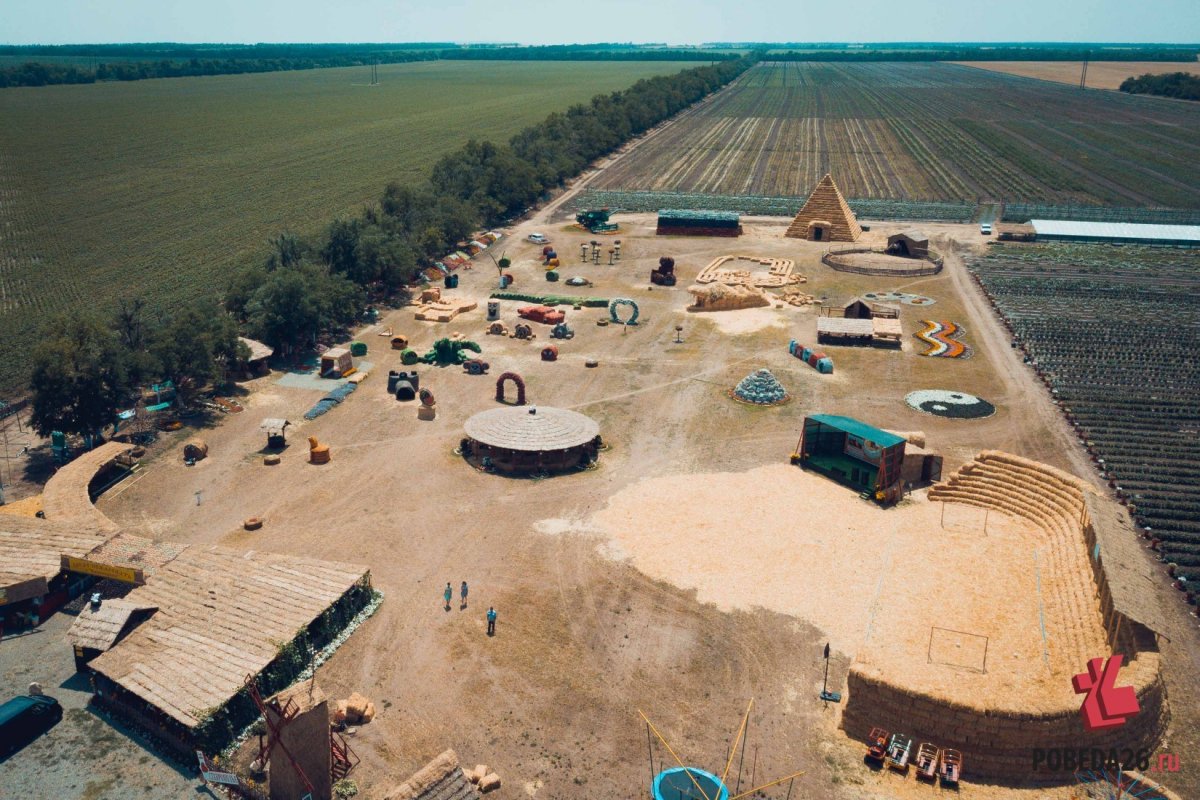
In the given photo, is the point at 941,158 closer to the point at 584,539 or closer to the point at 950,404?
the point at 950,404

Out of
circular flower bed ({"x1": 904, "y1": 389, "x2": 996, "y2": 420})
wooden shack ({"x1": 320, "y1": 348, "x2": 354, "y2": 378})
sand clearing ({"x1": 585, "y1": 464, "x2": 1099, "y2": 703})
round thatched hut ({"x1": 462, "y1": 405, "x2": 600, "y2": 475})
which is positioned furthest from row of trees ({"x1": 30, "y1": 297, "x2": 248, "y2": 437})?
circular flower bed ({"x1": 904, "y1": 389, "x2": 996, "y2": 420})

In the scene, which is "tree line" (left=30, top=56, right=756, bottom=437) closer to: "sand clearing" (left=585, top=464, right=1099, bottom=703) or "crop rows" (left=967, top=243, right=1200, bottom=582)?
"sand clearing" (left=585, top=464, right=1099, bottom=703)

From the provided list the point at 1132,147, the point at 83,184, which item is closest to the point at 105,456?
the point at 83,184

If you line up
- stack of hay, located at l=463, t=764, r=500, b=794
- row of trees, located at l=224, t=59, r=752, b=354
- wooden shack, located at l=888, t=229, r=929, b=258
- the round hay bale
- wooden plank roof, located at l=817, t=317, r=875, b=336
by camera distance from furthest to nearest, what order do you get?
1. wooden shack, located at l=888, t=229, r=929, b=258
2. wooden plank roof, located at l=817, t=317, r=875, b=336
3. row of trees, located at l=224, t=59, r=752, b=354
4. the round hay bale
5. stack of hay, located at l=463, t=764, r=500, b=794

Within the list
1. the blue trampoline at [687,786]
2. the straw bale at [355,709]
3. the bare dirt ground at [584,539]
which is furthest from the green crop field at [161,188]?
the blue trampoline at [687,786]

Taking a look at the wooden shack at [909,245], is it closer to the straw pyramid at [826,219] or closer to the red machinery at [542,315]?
the straw pyramid at [826,219]

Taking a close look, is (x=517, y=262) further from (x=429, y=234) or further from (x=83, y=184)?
Answer: (x=83, y=184)

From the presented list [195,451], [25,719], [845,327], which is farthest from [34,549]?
[845,327]
